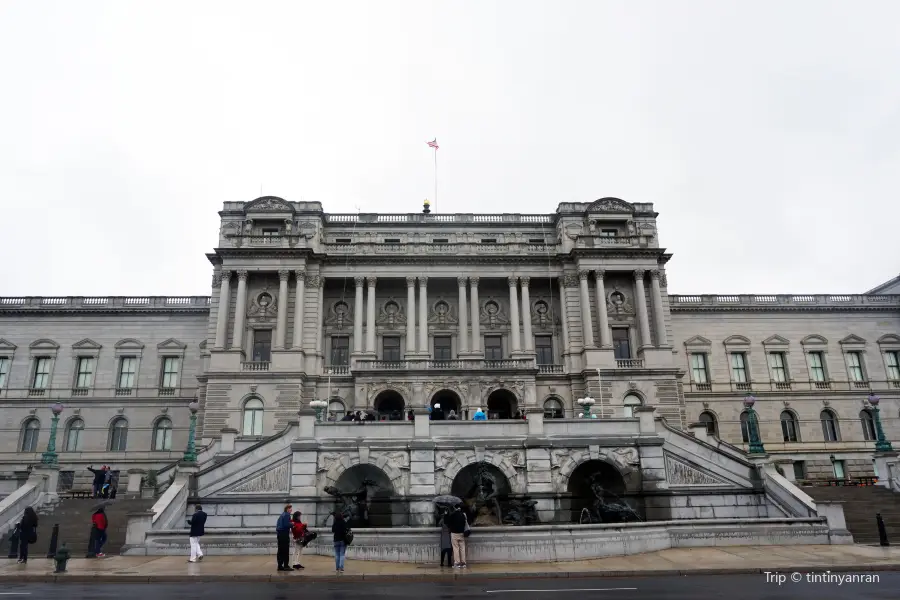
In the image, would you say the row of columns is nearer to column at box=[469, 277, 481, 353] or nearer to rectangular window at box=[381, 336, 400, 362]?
column at box=[469, 277, 481, 353]

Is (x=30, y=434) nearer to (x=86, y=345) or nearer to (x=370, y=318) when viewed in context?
(x=86, y=345)

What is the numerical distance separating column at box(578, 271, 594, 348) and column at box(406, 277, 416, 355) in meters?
13.1

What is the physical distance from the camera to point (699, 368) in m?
56.1

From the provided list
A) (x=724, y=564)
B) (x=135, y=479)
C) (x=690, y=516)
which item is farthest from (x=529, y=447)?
(x=135, y=479)

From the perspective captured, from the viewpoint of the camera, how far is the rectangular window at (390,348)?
50625 mm

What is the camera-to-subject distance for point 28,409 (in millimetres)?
52375

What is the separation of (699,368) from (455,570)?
144ft

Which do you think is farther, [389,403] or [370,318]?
[370,318]

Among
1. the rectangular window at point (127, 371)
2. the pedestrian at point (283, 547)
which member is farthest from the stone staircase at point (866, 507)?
the rectangular window at point (127, 371)

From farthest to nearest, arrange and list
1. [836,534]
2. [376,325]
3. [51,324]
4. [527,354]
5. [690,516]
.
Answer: [51,324] < [376,325] < [527,354] < [690,516] < [836,534]

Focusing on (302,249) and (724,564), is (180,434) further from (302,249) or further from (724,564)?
(724,564)

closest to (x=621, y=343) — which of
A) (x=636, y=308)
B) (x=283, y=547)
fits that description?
(x=636, y=308)

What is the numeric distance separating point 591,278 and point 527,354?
880 centimetres

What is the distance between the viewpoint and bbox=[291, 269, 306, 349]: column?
157ft
